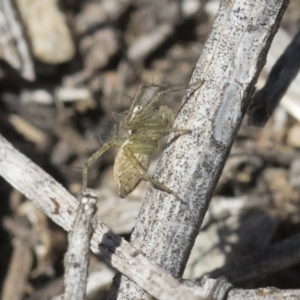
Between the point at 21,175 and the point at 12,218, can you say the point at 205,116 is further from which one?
the point at 12,218

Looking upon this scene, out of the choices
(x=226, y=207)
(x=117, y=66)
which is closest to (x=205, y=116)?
(x=226, y=207)

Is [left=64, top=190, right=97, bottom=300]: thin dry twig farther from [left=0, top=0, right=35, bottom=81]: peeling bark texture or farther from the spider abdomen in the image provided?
[left=0, top=0, right=35, bottom=81]: peeling bark texture

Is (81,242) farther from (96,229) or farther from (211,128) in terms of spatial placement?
(211,128)

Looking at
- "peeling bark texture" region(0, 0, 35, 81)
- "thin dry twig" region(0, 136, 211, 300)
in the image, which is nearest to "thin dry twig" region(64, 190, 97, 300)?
"thin dry twig" region(0, 136, 211, 300)

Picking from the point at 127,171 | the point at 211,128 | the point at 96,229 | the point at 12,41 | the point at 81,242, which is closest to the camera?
the point at 81,242

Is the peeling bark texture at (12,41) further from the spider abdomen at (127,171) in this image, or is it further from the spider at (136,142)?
the spider abdomen at (127,171)

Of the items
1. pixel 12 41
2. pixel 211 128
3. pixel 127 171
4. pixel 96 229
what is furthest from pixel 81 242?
pixel 12 41

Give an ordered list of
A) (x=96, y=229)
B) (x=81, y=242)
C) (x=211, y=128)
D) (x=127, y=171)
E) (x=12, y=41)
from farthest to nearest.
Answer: (x=12, y=41)
(x=127, y=171)
(x=211, y=128)
(x=96, y=229)
(x=81, y=242)

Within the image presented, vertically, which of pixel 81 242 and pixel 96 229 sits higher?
pixel 96 229

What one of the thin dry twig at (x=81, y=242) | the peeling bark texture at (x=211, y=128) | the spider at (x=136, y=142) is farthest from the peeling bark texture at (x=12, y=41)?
the thin dry twig at (x=81, y=242)

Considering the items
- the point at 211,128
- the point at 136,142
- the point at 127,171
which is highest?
the point at 136,142
